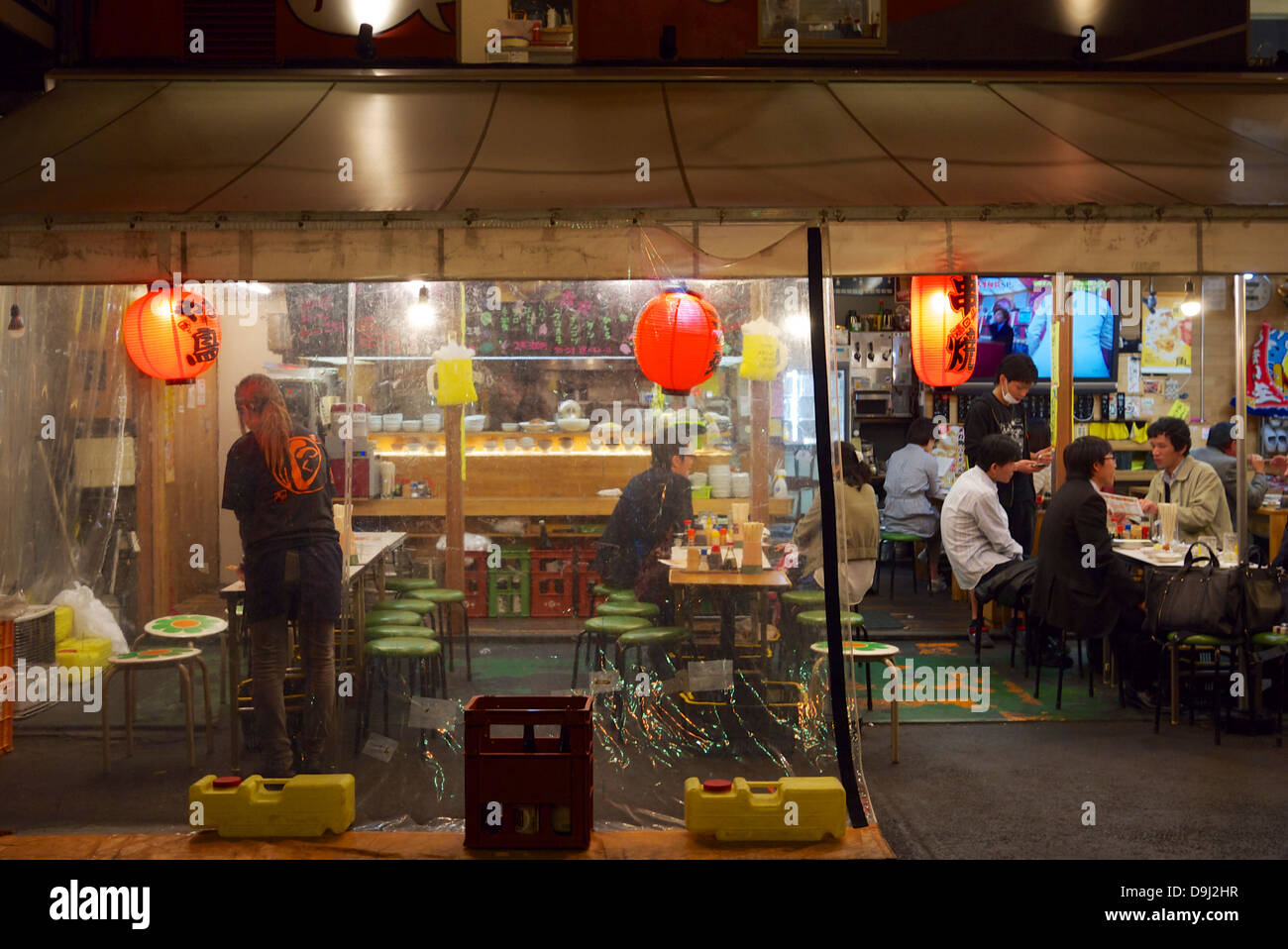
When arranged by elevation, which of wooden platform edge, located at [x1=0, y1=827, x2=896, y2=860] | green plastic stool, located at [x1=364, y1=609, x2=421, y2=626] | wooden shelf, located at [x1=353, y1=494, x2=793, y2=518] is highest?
wooden shelf, located at [x1=353, y1=494, x2=793, y2=518]

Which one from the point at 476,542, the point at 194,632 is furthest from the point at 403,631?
the point at 194,632

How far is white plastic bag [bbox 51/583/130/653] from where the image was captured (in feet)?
18.7

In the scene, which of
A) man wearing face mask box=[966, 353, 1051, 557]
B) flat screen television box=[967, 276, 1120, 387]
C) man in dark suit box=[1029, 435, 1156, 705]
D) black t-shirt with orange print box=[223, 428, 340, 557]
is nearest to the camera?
black t-shirt with orange print box=[223, 428, 340, 557]

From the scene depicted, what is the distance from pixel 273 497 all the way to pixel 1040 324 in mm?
9005

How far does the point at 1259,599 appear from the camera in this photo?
600 cm

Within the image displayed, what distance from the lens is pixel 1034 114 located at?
590 cm

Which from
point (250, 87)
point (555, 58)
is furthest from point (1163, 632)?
point (250, 87)

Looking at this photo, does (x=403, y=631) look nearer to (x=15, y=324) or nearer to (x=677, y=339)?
(x=677, y=339)

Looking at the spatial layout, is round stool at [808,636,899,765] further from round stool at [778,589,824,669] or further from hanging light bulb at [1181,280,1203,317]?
hanging light bulb at [1181,280,1203,317]

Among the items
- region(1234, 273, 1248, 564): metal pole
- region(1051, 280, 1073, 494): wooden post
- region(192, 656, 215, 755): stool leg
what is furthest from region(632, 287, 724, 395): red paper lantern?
region(1051, 280, 1073, 494): wooden post

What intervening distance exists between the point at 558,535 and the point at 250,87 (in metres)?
3.17

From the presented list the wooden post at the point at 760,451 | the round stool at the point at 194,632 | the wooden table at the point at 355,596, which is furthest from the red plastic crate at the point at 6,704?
the wooden post at the point at 760,451

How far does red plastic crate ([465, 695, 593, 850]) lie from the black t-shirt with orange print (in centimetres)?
150

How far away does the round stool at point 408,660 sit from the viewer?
5.25m
